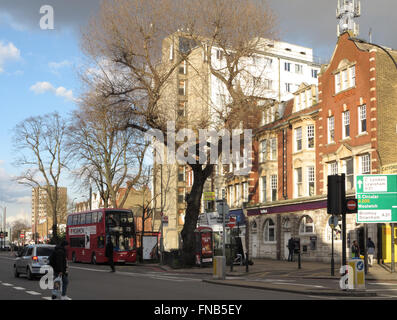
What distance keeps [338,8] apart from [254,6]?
475 inches

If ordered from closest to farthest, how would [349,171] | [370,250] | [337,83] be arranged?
1. [370,250]
2. [349,171]
3. [337,83]

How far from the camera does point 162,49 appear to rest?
3516 cm

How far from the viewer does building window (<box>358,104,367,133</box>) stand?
122 feet

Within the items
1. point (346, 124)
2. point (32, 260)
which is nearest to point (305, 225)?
point (346, 124)

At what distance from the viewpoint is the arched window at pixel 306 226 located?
4275cm

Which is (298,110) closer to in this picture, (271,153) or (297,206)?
(271,153)

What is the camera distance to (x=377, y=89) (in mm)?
36250

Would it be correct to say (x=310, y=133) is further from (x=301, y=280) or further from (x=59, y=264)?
(x=59, y=264)

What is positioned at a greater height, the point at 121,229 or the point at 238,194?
the point at 238,194

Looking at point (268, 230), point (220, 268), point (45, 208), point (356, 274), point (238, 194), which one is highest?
point (238, 194)

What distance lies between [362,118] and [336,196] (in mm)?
20920

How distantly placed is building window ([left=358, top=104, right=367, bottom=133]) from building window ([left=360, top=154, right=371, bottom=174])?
70.2 inches

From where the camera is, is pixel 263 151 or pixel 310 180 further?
pixel 263 151
